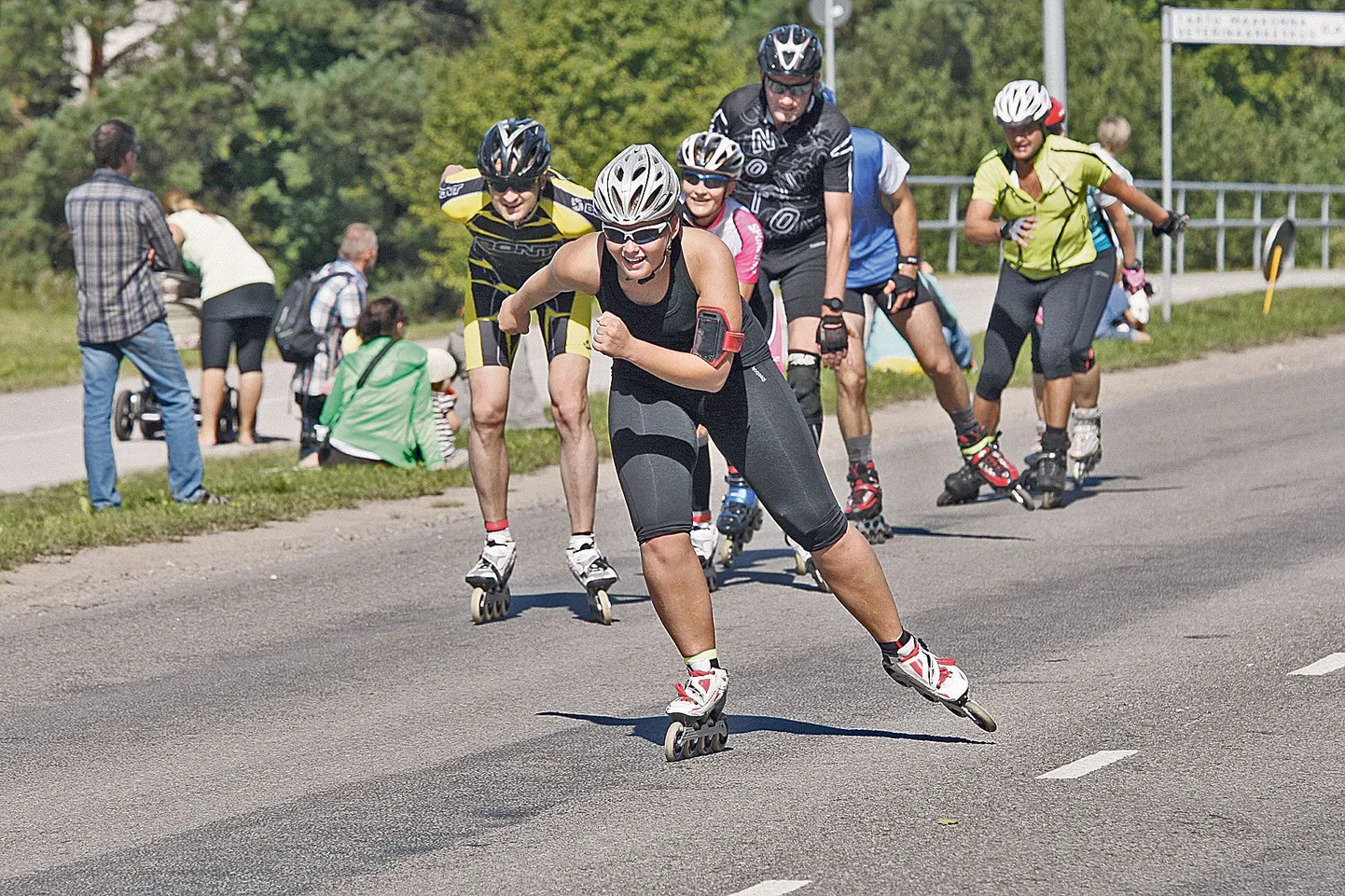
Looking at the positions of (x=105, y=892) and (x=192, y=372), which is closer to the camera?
(x=105, y=892)

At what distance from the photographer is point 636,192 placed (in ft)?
20.8

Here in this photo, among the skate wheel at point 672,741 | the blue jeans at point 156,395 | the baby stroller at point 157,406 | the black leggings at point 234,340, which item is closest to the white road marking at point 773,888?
the skate wheel at point 672,741

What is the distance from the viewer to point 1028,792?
595 centimetres

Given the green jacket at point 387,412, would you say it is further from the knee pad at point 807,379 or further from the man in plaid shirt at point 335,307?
the knee pad at point 807,379

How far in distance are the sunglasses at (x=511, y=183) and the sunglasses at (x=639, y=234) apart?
7.62 feet

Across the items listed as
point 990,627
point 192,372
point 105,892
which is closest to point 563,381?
point 990,627

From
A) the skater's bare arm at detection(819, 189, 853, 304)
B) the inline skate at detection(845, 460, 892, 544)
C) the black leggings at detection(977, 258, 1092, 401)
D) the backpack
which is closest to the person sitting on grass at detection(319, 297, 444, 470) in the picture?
the backpack

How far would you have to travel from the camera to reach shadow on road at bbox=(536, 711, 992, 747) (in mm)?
6719

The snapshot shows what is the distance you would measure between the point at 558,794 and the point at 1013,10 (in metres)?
47.7

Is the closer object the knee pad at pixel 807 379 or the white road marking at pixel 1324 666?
the white road marking at pixel 1324 666

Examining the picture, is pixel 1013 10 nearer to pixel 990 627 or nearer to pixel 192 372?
pixel 192 372

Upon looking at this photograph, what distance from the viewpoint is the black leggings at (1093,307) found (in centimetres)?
1178

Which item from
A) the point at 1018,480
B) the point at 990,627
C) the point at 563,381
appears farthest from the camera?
the point at 1018,480

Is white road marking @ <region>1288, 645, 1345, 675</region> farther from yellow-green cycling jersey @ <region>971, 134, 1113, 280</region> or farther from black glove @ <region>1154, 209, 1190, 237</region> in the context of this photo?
black glove @ <region>1154, 209, 1190, 237</region>
